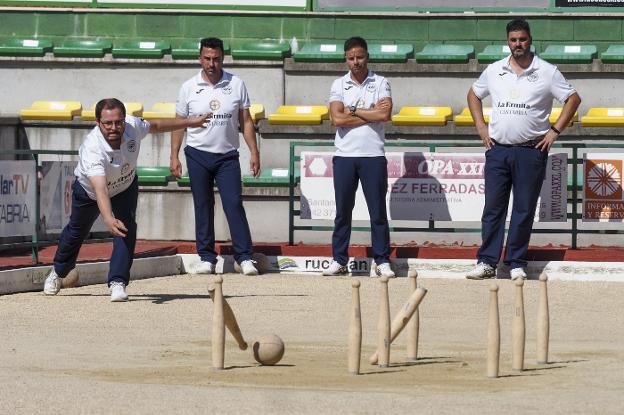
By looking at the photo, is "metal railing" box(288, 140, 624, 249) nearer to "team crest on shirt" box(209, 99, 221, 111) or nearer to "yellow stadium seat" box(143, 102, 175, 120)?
"team crest on shirt" box(209, 99, 221, 111)

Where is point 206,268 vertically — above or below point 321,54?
below

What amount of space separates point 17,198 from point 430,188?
14.1ft

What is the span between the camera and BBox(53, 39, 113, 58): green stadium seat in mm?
20312

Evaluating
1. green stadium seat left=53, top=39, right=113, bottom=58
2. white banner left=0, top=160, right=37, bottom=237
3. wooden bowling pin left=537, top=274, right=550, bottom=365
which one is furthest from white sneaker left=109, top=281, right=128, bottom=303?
green stadium seat left=53, top=39, right=113, bottom=58

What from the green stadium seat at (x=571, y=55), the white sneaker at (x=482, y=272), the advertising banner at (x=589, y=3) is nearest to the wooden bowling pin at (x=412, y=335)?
the white sneaker at (x=482, y=272)

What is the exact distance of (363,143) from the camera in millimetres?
14586

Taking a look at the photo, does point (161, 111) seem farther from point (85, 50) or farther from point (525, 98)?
point (525, 98)

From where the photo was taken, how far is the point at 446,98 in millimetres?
19453

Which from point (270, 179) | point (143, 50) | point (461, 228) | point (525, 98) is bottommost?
point (461, 228)

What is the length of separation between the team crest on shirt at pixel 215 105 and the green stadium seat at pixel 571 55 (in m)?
5.68

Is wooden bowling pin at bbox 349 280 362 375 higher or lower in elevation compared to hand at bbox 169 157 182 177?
lower

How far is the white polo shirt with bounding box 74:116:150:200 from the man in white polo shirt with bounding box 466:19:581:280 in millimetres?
3450

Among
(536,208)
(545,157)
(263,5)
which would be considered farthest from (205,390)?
(263,5)

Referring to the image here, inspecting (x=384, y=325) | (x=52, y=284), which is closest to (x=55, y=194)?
(x=52, y=284)
